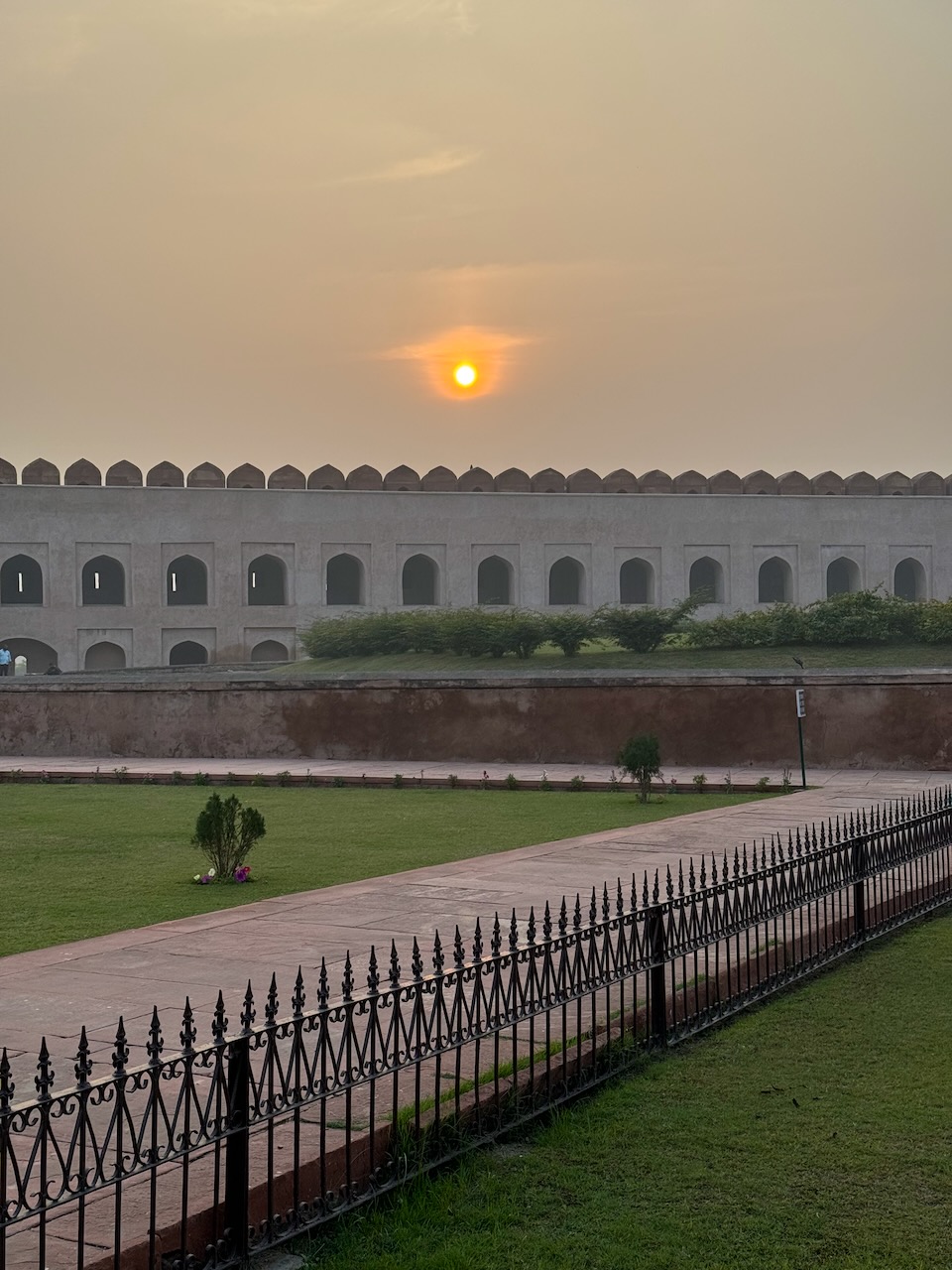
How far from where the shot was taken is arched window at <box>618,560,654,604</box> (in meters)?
34.0

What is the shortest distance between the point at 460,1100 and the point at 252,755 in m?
14.3

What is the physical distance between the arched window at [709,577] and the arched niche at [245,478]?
10.5 m

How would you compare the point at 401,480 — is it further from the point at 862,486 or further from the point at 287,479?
the point at 862,486

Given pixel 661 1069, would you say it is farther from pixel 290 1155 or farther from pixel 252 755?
pixel 252 755

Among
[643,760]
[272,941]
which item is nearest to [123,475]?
[643,760]

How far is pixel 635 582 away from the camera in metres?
34.8

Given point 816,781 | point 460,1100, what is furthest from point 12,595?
point 460,1100

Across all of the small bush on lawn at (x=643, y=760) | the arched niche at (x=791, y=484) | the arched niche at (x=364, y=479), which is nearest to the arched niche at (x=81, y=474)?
the arched niche at (x=364, y=479)

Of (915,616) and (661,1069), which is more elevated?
(915,616)

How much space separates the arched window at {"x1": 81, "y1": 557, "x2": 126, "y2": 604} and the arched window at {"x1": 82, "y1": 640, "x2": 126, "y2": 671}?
1.06 metres

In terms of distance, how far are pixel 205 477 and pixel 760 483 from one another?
13.2 m

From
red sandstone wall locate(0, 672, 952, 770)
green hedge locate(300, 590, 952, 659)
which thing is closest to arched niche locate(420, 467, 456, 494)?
green hedge locate(300, 590, 952, 659)

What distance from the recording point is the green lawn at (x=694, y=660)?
1800 centimetres

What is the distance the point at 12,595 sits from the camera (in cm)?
3250
